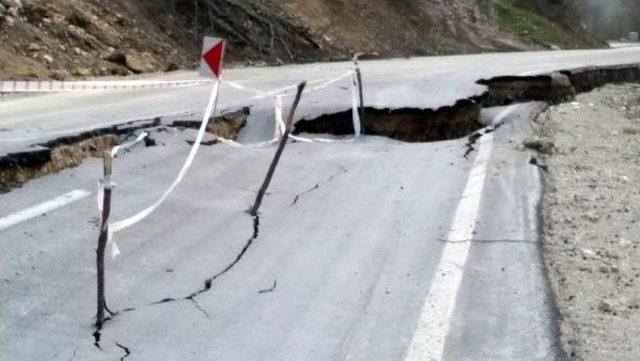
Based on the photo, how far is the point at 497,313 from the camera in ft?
15.1

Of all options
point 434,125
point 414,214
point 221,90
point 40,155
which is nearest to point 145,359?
point 414,214

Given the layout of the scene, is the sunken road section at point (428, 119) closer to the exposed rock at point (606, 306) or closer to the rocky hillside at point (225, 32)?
the exposed rock at point (606, 306)

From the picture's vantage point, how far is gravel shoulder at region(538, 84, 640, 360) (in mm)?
4375

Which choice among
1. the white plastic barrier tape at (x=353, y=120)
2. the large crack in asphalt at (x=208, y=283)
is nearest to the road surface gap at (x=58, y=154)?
the white plastic barrier tape at (x=353, y=120)

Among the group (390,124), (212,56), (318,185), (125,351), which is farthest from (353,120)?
(125,351)

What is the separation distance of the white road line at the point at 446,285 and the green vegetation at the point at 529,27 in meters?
28.3

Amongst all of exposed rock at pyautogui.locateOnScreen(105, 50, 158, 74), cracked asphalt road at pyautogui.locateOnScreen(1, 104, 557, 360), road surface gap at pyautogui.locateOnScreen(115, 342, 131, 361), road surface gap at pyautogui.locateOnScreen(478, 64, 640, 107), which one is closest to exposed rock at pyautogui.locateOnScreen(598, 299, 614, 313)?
cracked asphalt road at pyautogui.locateOnScreen(1, 104, 557, 360)

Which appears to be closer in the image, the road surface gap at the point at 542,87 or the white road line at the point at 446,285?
the white road line at the point at 446,285

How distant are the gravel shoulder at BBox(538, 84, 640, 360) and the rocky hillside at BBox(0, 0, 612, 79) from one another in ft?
28.6

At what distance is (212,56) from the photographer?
8961mm

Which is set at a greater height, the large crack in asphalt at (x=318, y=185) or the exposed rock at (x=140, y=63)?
the large crack in asphalt at (x=318, y=185)

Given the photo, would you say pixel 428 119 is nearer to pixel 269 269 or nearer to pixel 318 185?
pixel 318 185

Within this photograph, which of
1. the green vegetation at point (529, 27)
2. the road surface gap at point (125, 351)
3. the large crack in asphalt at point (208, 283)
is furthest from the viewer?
the green vegetation at point (529, 27)

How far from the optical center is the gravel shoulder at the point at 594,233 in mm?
4375
